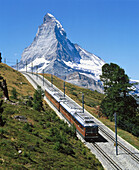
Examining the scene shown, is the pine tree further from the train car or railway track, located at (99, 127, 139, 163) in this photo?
the train car

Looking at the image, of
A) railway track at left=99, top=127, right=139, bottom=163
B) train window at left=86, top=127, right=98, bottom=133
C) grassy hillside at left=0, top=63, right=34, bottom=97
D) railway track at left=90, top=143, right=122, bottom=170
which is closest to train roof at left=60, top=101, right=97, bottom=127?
train window at left=86, top=127, right=98, bottom=133

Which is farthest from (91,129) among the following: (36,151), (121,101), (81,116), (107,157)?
(121,101)

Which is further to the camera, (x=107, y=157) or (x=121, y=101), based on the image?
(x=121, y=101)

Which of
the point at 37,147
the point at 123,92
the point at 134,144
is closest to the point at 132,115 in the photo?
the point at 123,92

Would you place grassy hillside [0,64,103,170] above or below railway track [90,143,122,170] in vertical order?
above

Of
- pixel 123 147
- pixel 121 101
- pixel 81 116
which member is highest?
pixel 121 101

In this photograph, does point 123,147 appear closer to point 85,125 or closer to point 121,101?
point 85,125

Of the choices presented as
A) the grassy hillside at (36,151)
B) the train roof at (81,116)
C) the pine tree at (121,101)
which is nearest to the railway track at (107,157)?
the grassy hillside at (36,151)

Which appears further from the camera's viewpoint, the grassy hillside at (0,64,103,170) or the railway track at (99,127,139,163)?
the railway track at (99,127,139,163)

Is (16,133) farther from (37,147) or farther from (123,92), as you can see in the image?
(123,92)

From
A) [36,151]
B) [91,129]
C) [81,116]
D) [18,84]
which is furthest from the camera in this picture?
[18,84]

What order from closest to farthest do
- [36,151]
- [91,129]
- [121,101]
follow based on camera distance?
[36,151], [91,129], [121,101]

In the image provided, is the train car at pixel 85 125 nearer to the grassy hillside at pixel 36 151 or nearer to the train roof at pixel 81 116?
the train roof at pixel 81 116

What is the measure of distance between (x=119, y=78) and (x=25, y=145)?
40.2 metres
